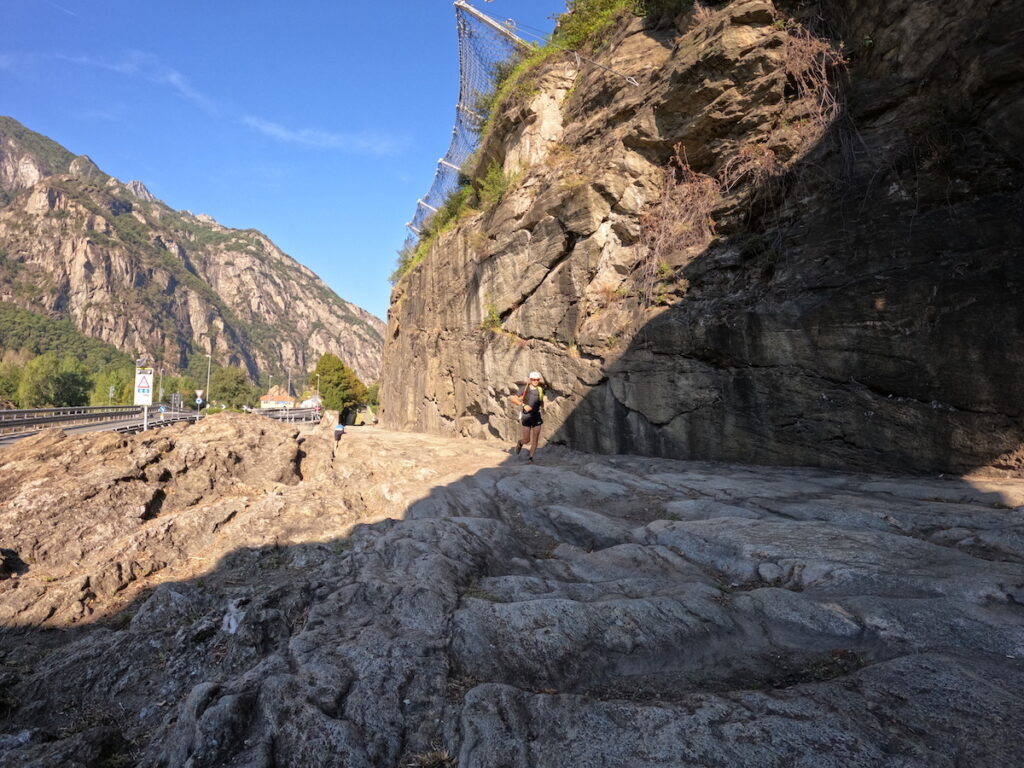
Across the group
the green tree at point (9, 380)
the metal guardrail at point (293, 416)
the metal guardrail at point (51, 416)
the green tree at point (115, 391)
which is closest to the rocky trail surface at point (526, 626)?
the metal guardrail at point (51, 416)

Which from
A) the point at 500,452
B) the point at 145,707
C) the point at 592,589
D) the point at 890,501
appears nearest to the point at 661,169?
the point at 500,452

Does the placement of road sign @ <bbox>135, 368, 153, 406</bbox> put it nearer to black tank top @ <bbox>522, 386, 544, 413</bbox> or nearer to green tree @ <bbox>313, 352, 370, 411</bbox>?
black tank top @ <bbox>522, 386, 544, 413</bbox>

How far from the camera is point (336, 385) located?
185 feet

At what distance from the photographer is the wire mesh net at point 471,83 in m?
16.9

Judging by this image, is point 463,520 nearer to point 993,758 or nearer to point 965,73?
point 993,758

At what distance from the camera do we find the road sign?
16.6 metres

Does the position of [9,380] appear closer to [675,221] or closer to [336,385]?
[336,385]

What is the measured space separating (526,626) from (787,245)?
23.9 ft

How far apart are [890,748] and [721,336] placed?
651 centimetres

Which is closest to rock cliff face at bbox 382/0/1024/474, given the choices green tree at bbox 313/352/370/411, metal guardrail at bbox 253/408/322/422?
metal guardrail at bbox 253/408/322/422

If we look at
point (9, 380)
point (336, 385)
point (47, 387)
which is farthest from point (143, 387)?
point (9, 380)

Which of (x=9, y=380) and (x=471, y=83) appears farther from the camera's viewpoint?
(x=9, y=380)

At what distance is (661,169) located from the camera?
A: 34.7 ft

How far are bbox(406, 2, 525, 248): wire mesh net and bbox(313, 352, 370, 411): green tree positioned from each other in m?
38.1
